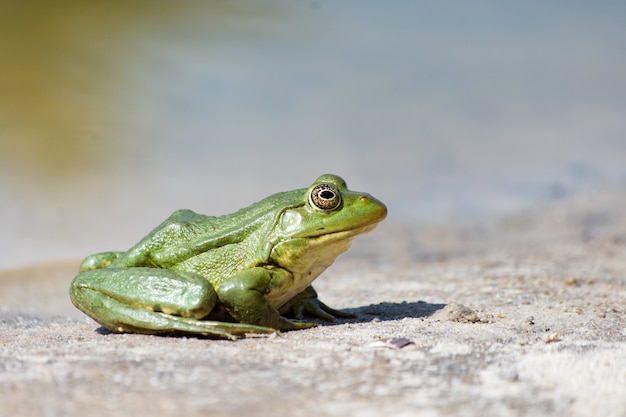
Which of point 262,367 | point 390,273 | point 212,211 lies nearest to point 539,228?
point 390,273

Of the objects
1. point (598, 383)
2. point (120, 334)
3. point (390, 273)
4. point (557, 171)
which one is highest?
point (557, 171)

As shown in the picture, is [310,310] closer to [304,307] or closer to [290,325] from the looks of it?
[304,307]

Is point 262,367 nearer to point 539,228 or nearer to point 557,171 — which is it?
point 539,228

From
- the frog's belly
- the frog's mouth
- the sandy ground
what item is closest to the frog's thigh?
the sandy ground

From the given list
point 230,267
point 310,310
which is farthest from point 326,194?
point 310,310

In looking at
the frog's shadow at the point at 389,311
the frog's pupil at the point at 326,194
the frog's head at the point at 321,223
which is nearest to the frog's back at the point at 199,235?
the frog's head at the point at 321,223

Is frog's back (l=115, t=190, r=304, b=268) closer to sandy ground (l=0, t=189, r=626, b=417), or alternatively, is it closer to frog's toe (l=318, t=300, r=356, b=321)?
sandy ground (l=0, t=189, r=626, b=417)
